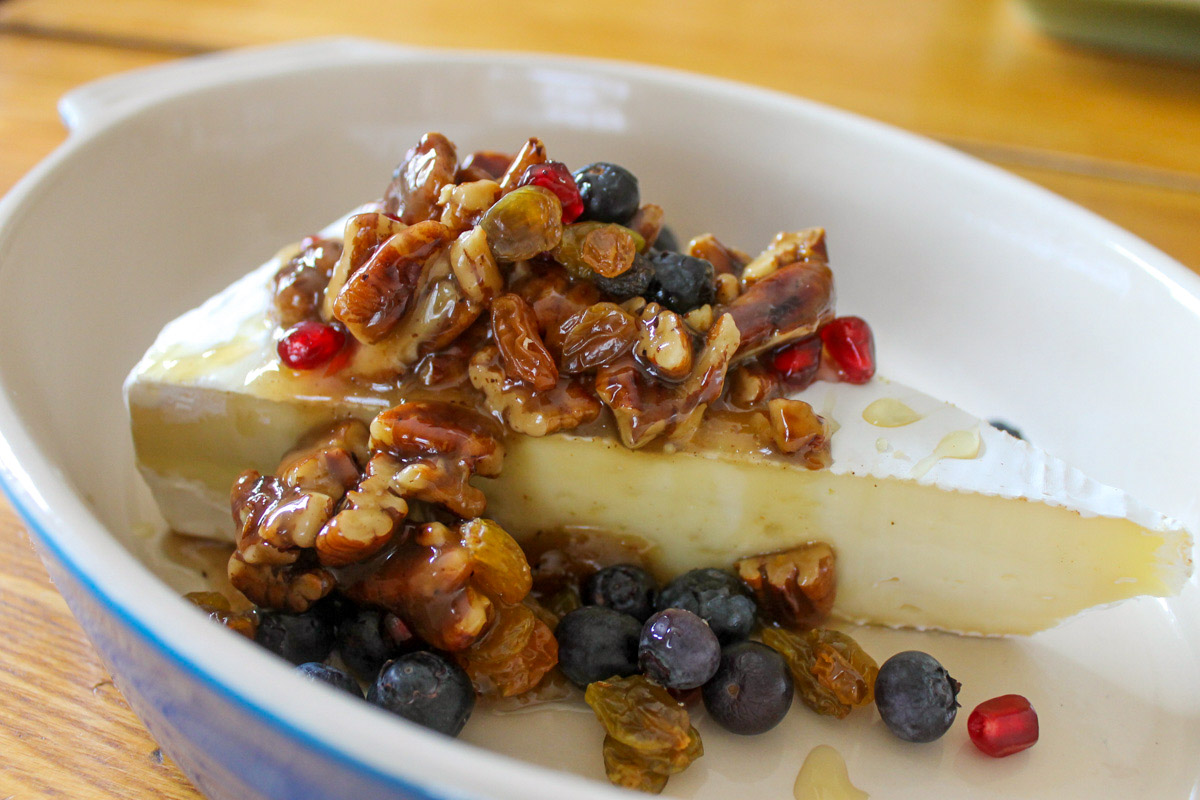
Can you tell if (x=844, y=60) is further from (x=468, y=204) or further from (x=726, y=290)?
(x=468, y=204)

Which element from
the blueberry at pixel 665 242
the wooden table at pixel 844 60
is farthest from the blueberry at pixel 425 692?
the wooden table at pixel 844 60

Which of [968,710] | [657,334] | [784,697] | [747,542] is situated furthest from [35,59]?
[968,710]

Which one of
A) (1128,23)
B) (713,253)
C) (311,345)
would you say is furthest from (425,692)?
(1128,23)

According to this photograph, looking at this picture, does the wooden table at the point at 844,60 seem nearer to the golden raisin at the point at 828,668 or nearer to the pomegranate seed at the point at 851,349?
the pomegranate seed at the point at 851,349

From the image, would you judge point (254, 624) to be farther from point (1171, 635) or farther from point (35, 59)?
point (35, 59)

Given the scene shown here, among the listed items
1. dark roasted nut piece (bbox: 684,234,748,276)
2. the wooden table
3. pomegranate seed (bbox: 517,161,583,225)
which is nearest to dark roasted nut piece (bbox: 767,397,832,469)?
dark roasted nut piece (bbox: 684,234,748,276)
